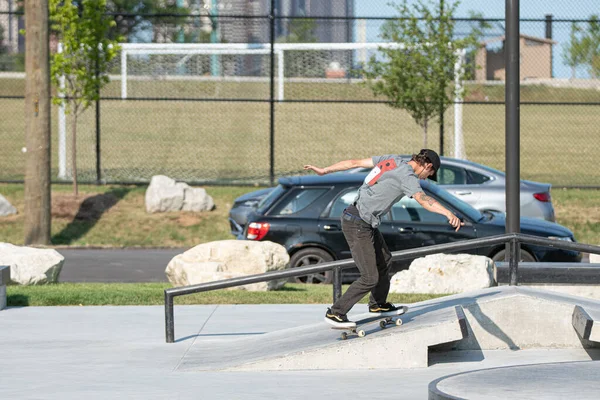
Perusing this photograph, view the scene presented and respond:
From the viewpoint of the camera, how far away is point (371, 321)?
30.3 feet

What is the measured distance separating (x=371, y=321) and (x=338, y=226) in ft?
16.6

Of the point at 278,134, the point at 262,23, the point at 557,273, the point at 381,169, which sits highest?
the point at 262,23

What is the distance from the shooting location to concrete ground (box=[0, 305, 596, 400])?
764cm

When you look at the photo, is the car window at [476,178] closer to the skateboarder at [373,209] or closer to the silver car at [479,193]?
the silver car at [479,193]

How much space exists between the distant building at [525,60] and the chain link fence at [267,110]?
85 mm

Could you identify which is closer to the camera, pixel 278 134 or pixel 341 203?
pixel 341 203

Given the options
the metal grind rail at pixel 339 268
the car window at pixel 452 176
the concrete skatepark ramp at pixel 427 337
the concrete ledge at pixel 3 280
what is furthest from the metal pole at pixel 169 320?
the car window at pixel 452 176

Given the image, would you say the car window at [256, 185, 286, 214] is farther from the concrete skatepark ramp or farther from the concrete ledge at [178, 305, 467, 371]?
the concrete ledge at [178, 305, 467, 371]

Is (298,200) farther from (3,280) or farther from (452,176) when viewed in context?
(452,176)

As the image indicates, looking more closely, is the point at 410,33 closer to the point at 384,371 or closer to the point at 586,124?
the point at 384,371

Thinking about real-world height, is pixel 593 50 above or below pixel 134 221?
above

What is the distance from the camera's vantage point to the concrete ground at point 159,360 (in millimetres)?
7641

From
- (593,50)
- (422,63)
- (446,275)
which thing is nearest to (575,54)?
(593,50)

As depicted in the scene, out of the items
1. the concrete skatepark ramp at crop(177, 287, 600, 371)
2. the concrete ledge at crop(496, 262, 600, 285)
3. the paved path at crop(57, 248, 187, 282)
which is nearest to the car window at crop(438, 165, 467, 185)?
the paved path at crop(57, 248, 187, 282)
